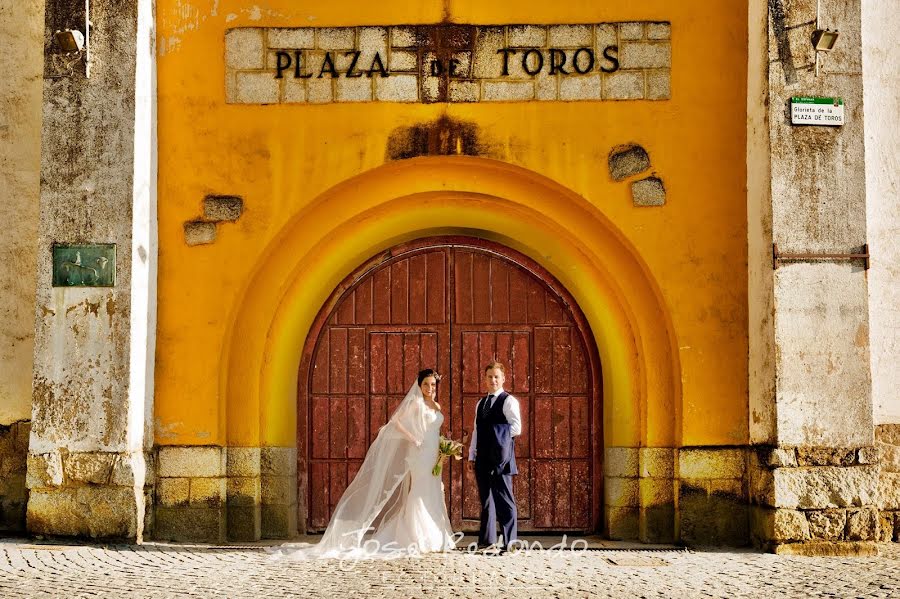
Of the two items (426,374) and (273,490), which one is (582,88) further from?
(273,490)

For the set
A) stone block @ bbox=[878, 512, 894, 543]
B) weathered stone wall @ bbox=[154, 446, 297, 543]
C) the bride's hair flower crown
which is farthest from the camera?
weathered stone wall @ bbox=[154, 446, 297, 543]

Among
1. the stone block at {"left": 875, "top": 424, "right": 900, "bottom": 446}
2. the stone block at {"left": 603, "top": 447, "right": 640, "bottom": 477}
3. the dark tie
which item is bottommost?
the stone block at {"left": 603, "top": 447, "right": 640, "bottom": 477}

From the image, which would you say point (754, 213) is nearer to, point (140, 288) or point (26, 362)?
point (140, 288)

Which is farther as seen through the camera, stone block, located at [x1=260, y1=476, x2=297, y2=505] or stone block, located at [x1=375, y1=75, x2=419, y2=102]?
stone block, located at [x1=260, y1=476, x2=297, y2=505]

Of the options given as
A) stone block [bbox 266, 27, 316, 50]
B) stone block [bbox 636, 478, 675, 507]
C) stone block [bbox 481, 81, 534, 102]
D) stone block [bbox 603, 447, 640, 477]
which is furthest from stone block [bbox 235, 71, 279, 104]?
stone block [bbox 636, 478, 675, 507]

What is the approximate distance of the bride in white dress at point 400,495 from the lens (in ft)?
26.4

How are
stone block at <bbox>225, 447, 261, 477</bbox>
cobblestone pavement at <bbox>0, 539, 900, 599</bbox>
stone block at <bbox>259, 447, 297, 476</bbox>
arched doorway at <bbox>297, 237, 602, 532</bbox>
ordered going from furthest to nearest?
arched doorway at <bbox>297, 237, 602, 532</bbox>
stone block at <bbox>259, 447, 297, 476</bbox>
stone block at <bbox>225, 447, 261, 477</bbox>
cobblestone pavement at <bbox>0, 539, 900, 599</bbox>

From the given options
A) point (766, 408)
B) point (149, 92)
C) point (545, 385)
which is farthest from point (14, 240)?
point (766, 408)

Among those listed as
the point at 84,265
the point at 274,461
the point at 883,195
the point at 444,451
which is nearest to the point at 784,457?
the point at 883,195

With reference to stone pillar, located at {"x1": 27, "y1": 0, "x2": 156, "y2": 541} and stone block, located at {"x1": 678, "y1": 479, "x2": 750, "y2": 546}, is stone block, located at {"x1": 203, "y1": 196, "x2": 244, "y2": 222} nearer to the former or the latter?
stone pillar, located at {"x1": 27, "y1": 0, "x2": 156, "y2": 541}

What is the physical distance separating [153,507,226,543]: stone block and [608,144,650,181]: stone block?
4015 mm

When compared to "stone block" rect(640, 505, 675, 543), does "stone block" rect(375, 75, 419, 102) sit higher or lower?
higher

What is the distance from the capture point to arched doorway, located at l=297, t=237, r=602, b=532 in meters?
9.05

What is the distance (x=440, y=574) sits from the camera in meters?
7.06
